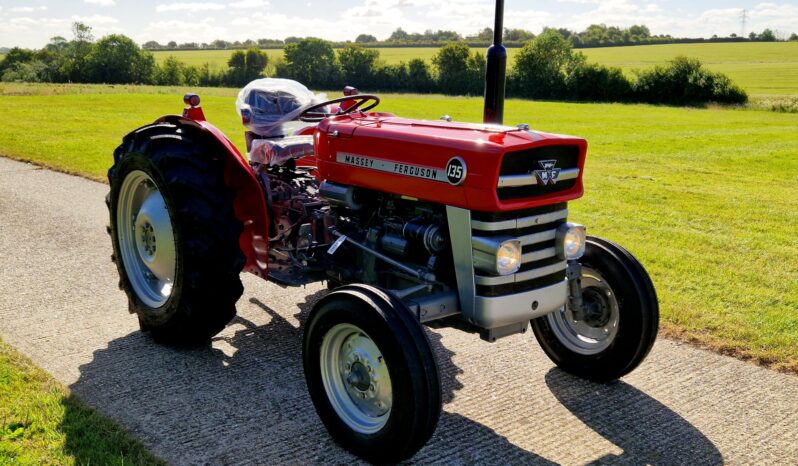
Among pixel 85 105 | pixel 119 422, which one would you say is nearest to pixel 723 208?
pixel 119 422

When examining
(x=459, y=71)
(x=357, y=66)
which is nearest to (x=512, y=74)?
(x=459, y=71)

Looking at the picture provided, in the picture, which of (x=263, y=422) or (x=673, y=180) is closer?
(x=263, y=422)

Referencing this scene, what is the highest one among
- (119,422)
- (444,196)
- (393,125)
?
(393,125)

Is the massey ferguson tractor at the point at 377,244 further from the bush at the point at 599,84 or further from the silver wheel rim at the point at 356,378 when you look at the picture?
the bush at the point at 599,84

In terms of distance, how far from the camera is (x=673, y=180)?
1291cm

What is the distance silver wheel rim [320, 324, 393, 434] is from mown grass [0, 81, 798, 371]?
8.32 feet

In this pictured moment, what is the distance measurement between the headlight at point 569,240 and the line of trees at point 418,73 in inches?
1650

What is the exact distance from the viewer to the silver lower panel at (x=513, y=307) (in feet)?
11.4

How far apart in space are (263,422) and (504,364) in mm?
1557

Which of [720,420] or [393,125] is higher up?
[393,125]

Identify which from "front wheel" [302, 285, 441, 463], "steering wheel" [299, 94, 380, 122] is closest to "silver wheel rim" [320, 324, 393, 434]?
"front wheel" [302, 285, 441, 463]

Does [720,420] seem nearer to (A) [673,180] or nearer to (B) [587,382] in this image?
(B) [587,382]

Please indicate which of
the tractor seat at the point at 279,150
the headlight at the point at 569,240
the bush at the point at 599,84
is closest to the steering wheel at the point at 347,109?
the tractor seat at the point at 279,150

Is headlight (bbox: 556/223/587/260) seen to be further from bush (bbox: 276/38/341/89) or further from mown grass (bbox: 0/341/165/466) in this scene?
bush (bbox: 276/38/341/89)
